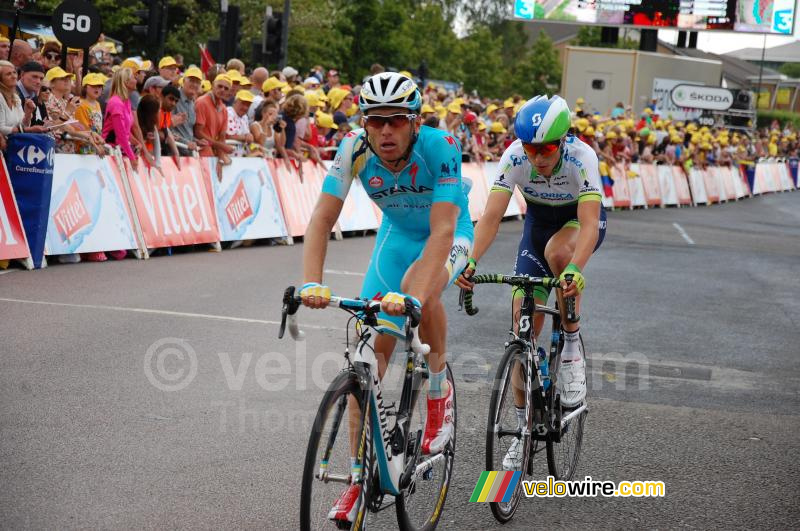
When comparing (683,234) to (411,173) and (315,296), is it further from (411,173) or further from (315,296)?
(315,296)

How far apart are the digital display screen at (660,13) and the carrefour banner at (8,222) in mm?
45370

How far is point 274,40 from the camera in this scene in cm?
2245

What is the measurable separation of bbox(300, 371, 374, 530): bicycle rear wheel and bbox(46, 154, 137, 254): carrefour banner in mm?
8694

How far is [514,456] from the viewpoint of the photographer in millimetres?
5410

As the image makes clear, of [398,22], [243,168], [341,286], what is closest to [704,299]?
[341,286]

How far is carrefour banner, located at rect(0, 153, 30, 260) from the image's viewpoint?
37.8 feet

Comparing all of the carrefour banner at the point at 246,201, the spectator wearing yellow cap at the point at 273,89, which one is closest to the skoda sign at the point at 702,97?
the spectator wearing yellow cap at the point at 273,89

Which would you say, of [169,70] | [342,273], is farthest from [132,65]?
[342,273]

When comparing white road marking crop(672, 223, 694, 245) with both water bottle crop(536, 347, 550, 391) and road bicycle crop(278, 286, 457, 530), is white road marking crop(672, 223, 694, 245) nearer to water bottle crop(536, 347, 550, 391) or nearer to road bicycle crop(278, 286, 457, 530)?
water bottle crop(536, 347, 550, 391)

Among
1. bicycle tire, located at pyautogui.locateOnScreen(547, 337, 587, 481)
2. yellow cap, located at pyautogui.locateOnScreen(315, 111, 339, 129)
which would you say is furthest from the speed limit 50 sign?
bicycle tire, located at pyautogui.locateOnScreen(547, 337, 587, 481)

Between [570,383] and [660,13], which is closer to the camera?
[570,383]

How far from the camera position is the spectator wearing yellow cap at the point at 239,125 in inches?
626

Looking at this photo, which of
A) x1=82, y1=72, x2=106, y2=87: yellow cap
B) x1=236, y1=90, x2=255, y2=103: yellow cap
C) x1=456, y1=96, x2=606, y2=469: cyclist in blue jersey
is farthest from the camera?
x1=236, y1=90, x2=255, y2=103: yellow cap

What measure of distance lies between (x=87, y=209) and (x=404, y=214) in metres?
8.39
